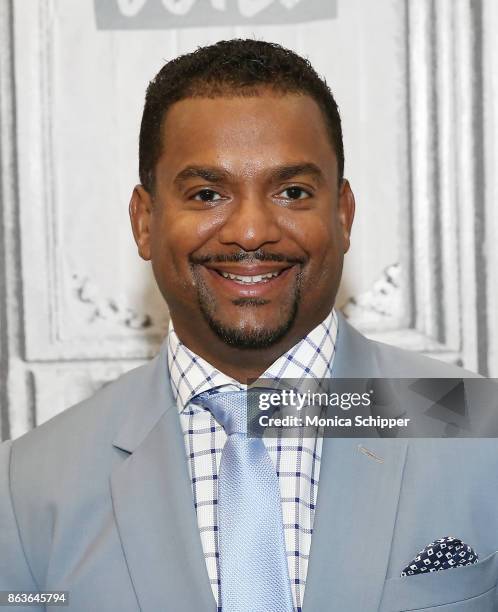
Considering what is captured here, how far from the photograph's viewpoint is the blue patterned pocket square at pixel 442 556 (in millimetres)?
1063

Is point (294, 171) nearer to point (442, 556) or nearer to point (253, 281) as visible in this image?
point (253, 281)

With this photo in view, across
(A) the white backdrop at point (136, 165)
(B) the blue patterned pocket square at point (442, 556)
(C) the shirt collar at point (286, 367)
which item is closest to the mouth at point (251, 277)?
(C) the shirt collar at point (286, 367)

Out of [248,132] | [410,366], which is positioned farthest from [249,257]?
[410,366]

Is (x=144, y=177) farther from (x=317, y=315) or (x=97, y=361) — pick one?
(x=97, y=361)

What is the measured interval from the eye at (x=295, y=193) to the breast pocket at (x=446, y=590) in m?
0.45

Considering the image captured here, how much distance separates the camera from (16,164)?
1817 millimetres

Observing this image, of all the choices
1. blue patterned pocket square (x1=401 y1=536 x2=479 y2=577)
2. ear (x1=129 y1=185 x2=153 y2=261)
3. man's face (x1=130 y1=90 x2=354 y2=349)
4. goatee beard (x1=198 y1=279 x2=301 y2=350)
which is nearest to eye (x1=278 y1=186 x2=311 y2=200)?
man's face (x1=130 y1=90 x2=354 y2=349)

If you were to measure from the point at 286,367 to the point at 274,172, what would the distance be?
0.25 m

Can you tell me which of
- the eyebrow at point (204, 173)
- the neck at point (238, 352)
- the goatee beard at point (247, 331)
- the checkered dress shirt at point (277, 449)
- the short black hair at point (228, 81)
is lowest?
the checkered dress shirt at point (277, 449)

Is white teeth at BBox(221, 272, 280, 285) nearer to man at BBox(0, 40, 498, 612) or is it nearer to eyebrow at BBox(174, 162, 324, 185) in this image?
man at BBox(0, 40, 498, 612)

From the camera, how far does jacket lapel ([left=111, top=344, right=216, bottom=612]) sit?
3.47 feet

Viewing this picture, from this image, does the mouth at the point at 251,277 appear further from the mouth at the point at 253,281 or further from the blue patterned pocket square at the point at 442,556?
the blue patterned pocket square at the point at 442,556

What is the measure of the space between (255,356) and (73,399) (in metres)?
0.77

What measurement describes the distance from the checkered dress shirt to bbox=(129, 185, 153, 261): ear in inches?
4.8
